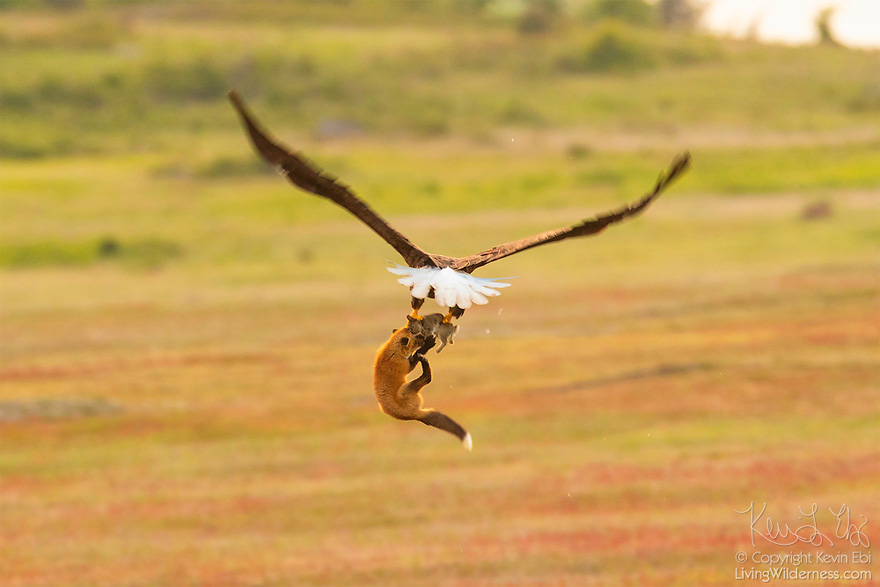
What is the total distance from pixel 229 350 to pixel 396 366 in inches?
890

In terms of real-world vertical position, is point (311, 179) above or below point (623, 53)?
below

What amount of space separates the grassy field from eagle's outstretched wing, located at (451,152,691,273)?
25.4 feet

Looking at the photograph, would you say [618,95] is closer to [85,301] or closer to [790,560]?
[85,301]

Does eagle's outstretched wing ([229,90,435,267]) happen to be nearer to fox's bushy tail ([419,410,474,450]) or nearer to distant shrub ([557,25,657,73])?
fox's bushy tail ([419,410,474,450])

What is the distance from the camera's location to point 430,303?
101ft

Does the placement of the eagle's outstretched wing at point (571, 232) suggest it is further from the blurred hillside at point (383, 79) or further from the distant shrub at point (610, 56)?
the distant shrub at point (610, 56)

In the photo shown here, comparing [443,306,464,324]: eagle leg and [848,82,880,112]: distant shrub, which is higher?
[848,82,880,112]: distant shrub

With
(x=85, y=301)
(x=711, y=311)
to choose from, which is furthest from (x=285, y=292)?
(x=711, y=311)

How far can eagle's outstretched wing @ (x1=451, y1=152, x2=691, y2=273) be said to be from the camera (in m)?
7.89

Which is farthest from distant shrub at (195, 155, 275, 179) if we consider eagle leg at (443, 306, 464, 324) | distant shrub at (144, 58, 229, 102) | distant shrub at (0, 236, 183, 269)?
eagle leg at (443, 306, 464, 324)

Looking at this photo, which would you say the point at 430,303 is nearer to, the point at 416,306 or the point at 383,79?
the point at 416,306

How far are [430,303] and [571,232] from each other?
2288 centimetres

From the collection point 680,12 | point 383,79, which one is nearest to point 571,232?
point 383,79

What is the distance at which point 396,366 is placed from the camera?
8000 mm
